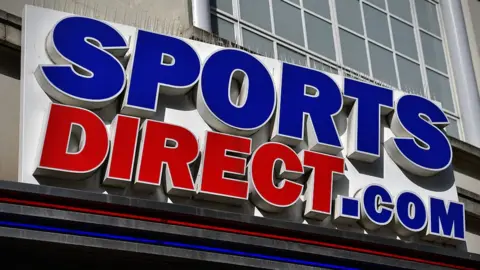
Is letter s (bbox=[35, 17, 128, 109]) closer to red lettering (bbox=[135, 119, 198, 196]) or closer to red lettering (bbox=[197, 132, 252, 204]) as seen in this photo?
red lettering (bbox=[135, 119, 198, 196])

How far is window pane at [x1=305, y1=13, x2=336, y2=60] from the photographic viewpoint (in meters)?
14.4

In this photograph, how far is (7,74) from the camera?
1033 cm

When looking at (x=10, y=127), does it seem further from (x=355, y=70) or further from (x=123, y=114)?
(x=355, y=70)

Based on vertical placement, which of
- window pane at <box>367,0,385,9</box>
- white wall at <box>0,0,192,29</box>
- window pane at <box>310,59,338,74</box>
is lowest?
white wall at <box>0,0,192,29</box>

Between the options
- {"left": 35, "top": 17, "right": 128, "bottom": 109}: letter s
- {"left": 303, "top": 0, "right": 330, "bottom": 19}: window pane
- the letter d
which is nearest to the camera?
the letter d

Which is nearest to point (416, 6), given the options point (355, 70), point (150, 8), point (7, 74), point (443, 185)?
point (355, 70)

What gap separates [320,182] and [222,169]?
134 cm

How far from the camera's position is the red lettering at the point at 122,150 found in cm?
980

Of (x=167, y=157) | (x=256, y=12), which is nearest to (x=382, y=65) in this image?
(x=256, y=12)

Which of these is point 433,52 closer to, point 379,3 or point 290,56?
point 379,3

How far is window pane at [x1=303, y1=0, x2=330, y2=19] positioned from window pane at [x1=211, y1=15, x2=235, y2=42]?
177 cm

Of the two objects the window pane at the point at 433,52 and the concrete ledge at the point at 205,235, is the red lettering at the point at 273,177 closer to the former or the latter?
the concrete ledge at the point at 205,235

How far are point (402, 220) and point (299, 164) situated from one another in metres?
1.60

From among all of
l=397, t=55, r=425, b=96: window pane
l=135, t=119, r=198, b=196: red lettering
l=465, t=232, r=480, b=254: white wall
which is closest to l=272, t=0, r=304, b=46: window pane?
l=397, t=55, r=425, b=96: window pane
